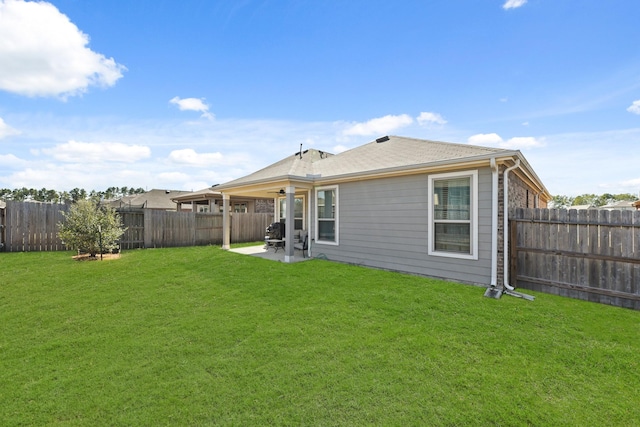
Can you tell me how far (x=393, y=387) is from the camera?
2.57 meters

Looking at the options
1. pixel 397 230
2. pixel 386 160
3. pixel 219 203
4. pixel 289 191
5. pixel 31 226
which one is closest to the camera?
pixel 397 230

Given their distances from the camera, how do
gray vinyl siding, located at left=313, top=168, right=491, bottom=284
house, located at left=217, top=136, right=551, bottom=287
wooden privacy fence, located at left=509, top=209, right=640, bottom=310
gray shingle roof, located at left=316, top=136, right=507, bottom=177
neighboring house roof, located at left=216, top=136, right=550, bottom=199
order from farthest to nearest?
gray shingle roof, located at left=316, top=136, right=507, bottom=177
neighboring house roof, located at left=216, top=136, right=550, bottom=199
gray vinyl siding, located at left=313, top=168, right=491, bottom=284
house, located at left=217, top=136, right=551, bottom=287
wooden privacy fence, located at left=509, top=209, right=640, bottom=310

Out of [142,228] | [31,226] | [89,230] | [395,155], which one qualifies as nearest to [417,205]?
[395,155]

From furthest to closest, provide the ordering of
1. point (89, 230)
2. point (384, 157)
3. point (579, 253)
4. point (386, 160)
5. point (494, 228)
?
point (89, 230), point (384, 157), point (386, 160), point (494, 228), point (579, 253)

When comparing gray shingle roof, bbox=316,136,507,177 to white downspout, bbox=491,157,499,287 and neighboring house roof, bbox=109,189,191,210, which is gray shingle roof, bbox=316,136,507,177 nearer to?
white downspout, bbox=491,157,499,287

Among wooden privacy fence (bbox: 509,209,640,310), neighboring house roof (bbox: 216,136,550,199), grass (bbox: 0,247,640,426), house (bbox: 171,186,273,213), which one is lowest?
grass (bbox: 0,247,640,426)

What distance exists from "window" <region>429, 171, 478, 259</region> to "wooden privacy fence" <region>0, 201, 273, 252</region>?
9.85m

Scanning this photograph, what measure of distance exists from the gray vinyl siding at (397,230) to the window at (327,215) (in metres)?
0.22

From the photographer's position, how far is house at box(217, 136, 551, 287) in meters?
5.57

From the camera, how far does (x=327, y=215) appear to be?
8.78 meters

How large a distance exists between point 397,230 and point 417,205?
0.83 metres

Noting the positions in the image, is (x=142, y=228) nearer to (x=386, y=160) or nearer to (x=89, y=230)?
(x=89, y=230)

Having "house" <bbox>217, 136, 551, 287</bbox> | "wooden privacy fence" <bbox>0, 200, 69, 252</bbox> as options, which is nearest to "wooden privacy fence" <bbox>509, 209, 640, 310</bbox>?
"house" <bbox>217, 136, 551, 287</bbox>

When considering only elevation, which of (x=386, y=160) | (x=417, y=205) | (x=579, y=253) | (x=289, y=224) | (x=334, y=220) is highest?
(x=386, y=160)
